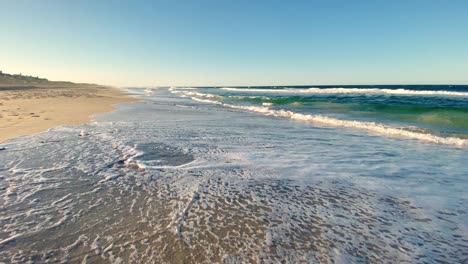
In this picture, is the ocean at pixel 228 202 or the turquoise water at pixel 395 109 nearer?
the ocean at pixel 228 202

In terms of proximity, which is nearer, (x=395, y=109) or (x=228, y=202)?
(x=228, y=202)

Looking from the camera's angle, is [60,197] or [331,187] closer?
[60,197]

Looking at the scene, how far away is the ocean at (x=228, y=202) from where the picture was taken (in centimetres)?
364

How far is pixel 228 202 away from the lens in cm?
514

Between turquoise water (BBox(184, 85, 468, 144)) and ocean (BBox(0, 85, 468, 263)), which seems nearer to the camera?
ocean (BBox(0, 85, 468, 263))

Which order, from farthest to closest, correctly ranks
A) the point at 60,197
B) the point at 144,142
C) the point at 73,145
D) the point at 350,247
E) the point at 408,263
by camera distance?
1. the point at 144,142
2. the point at 73,145
3. the point at 60,197
4. the point at 350,247
5. the point at 408,263

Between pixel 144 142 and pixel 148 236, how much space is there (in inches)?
242

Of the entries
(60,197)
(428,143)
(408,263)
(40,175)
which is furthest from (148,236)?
(428,143)

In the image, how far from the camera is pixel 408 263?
11.4ft

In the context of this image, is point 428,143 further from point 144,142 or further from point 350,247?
point 144,142

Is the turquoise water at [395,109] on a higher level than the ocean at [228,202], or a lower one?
lower

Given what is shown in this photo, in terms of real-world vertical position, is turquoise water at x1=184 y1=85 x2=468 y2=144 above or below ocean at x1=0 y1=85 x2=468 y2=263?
below

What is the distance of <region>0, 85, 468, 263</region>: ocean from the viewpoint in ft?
11.9

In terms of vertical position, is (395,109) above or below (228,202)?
below
